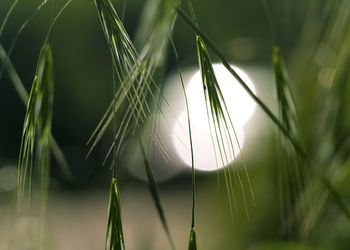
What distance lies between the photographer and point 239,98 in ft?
3.50

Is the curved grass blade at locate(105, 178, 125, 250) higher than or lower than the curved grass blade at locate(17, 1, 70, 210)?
lower

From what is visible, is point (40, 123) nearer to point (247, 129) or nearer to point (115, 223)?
point (115, 223)

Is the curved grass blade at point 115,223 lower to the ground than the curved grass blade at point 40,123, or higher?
lower

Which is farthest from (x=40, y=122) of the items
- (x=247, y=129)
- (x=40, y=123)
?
(x=247, y=129)

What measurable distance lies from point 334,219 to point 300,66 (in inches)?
9.8

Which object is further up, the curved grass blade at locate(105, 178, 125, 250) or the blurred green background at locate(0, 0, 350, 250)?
the blurred green background at locate(0, 0, 350, 250)

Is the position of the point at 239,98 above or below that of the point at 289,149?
above

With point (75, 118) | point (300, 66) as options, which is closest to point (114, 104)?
point (300, 66)

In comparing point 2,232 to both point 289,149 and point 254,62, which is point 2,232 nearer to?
point 289,149

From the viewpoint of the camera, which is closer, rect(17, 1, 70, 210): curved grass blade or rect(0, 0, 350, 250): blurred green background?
rect(17, 1, 70, 210): curved grass blade

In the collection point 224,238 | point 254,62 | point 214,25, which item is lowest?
point 224,238

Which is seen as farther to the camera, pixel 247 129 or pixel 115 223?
pixel 247 129

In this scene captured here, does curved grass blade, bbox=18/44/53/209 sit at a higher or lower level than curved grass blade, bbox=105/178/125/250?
higher

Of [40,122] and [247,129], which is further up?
[247,129]
